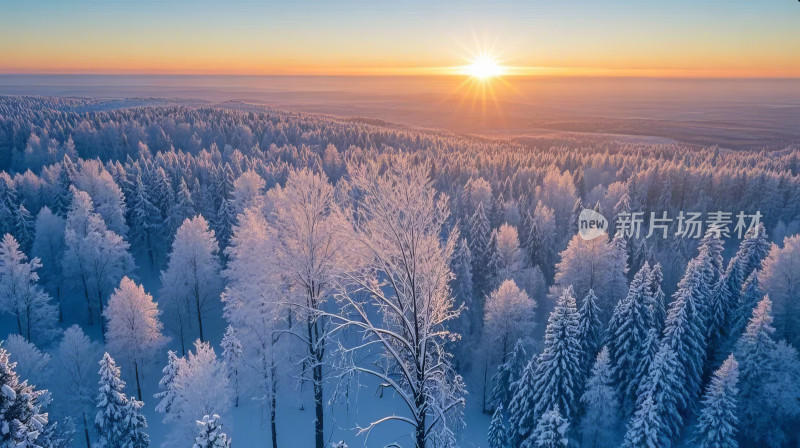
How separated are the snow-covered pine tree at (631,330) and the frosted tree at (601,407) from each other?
1.19 meters

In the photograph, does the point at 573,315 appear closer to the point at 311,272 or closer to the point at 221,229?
the point at 311,272

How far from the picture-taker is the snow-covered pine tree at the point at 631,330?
27.8m

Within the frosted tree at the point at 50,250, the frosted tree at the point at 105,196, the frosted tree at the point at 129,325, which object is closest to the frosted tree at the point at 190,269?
the frosted tree at the point at 129,325

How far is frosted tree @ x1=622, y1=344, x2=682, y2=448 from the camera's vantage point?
22.8 metres

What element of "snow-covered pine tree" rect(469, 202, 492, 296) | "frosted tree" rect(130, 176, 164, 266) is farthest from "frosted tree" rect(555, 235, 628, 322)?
"frosted tree" rect(130, 176, 164, 266)

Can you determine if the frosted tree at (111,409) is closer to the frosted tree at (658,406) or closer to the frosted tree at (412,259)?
the frosted tree at (412,259)

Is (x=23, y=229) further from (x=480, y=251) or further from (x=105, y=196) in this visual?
(x=480, y=251)

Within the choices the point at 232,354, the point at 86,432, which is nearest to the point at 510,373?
the point at 232,354

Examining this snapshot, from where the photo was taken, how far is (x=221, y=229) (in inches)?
1891

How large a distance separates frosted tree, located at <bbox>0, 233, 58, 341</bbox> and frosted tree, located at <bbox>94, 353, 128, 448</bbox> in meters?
18.3

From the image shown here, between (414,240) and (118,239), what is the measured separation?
39128 mm

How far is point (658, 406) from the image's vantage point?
24016 mm

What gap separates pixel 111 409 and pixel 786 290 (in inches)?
Result: 1706

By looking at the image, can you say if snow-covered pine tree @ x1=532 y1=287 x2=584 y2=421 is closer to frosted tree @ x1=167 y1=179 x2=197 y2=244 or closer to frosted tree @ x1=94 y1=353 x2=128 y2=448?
frosted tree @ x1=94 y1=353 x2=128 y2=448
